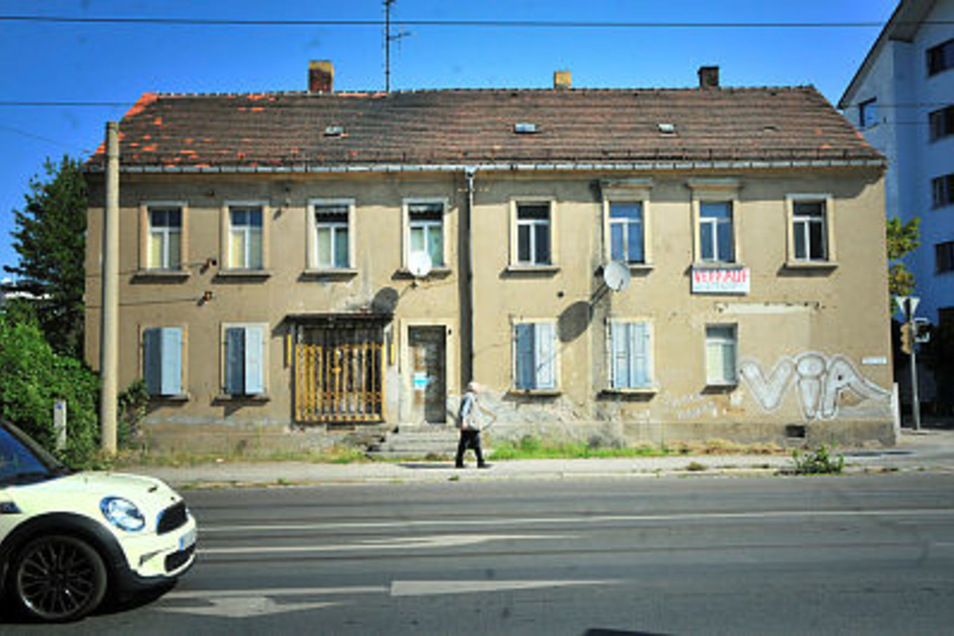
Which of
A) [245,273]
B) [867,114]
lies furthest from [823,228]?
[867,114]

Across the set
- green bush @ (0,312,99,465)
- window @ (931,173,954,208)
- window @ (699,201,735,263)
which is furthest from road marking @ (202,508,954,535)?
window @ (931,173,954,208)

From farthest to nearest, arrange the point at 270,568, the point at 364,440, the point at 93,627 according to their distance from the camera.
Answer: the point at 364,440 < the point at 270,568 < the point at 93,627

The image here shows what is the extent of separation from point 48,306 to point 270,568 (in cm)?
3344

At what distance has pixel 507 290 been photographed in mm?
20484

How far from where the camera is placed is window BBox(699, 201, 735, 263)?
2094cm

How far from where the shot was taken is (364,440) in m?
20.1

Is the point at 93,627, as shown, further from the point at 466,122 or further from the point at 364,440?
the point at 466,122

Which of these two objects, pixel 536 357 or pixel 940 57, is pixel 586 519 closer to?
pixel 536 357

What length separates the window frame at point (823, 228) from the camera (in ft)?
68.1

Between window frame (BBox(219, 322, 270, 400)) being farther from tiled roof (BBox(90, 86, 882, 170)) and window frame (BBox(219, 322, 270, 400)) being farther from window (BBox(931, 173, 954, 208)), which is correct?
window (BBox(931, 173, 954, 208))

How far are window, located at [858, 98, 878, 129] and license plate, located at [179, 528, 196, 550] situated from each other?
4004 cm

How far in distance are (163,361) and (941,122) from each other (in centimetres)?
3374

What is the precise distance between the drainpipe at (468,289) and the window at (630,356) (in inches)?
138

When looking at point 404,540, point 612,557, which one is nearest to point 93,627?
point 404,540
